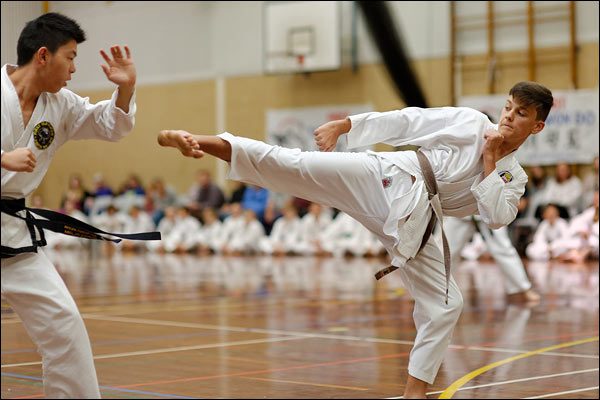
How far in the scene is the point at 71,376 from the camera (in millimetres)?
3635

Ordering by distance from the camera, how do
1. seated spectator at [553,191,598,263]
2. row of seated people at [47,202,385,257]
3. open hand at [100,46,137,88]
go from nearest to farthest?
open hand at [100,46,137,88]
seated spectator at [553,191,598,263]
row of seated people at [47,202,385,257]

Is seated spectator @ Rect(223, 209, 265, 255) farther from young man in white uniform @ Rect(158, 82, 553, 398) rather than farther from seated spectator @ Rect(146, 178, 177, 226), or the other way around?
young man in white uniform @ Rect(158, 82, 553, 398)

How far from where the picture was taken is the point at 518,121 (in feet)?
15.0

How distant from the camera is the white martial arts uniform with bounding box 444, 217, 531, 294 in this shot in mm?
9977

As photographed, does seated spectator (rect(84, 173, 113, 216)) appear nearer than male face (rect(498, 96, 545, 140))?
No

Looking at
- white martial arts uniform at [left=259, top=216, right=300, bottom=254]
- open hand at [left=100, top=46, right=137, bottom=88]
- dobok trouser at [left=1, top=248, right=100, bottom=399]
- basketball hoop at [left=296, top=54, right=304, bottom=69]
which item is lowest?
white martial arts uniform at [left=259, top=216, right=300, bottom=254]

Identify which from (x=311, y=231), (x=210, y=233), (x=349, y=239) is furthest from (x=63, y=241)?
(x=349, y=239)

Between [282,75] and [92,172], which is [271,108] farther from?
[92,172]

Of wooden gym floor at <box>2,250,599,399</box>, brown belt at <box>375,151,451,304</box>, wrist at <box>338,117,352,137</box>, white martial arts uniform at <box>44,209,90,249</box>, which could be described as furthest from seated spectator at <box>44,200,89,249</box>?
brown belt at <box>375,151,451,304</box>

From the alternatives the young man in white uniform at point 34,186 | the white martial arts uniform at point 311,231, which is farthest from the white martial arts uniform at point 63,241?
the young man in white uniform at point 34,186

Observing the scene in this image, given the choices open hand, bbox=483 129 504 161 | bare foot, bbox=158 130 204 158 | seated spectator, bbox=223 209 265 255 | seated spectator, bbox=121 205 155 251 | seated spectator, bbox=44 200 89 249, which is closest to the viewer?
bare foot, bbox=158 130 204 158

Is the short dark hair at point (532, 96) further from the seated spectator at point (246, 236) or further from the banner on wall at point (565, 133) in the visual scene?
the seated spectator at point (246, 236)

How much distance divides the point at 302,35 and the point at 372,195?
15.8 metres

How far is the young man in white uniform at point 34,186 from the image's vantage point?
11.9 feet
